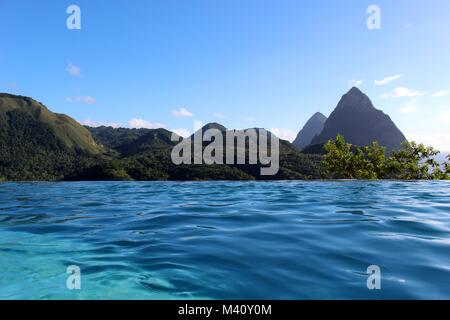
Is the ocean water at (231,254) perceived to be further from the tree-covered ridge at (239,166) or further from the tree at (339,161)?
the tree-covered ridge at (239,166)

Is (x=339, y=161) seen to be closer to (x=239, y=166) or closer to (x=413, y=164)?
(x=413, y=164)

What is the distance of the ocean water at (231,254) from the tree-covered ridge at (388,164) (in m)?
26.2

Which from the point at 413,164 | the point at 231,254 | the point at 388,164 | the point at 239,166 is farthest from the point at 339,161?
the point at 239,166

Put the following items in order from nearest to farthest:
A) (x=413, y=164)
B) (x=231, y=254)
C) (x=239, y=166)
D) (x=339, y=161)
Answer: (x=231, y=254) → (x=413, y=164) → (x=339, y=161) → (x=239, y=166)

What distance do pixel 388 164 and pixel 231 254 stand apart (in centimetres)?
3378

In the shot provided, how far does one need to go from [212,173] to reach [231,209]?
265 feet

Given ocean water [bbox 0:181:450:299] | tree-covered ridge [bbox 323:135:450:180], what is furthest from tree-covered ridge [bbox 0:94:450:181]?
ocean water [bbox 0:181:450:299]

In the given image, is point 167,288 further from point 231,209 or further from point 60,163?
point 60,163

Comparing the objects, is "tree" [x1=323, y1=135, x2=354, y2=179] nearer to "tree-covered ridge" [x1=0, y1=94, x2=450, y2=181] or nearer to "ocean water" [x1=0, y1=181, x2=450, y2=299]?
"tree-covered ridge" [x1=0, y1=94, x2=450, y2=181]

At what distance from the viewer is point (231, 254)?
6508 mm

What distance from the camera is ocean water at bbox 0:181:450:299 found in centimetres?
481
